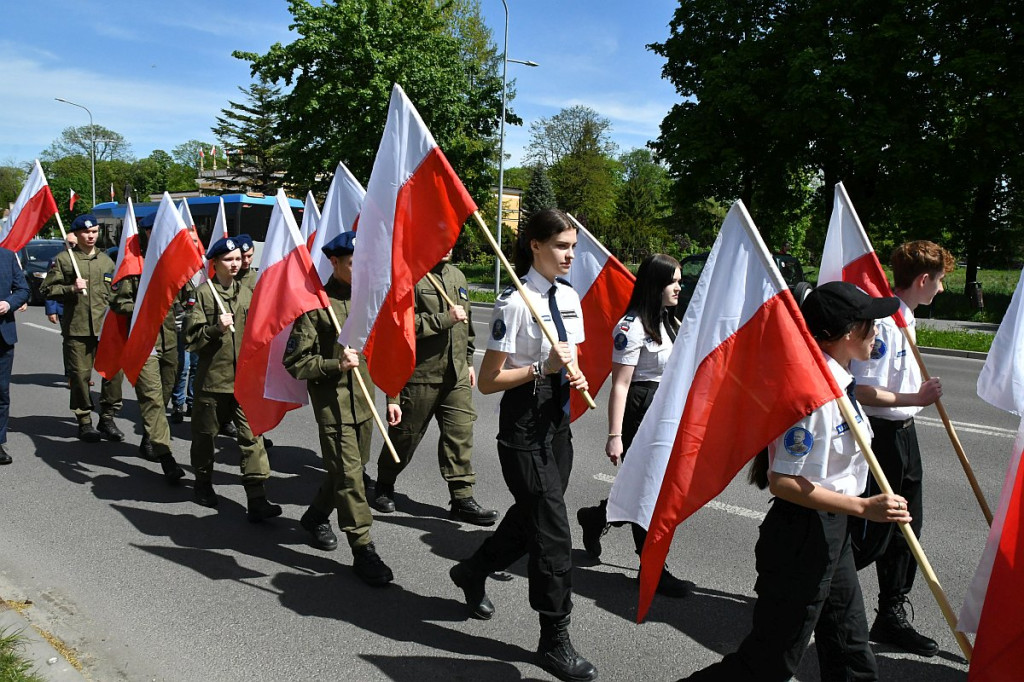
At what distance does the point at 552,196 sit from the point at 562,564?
168 ft

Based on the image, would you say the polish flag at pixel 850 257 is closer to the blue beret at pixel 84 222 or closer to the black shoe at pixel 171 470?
the black shoe at pixel 171 470

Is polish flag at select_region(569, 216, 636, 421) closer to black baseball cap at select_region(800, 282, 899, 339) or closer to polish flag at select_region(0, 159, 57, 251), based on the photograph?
black baseball cap at select_region(800, 282, 899, 339)

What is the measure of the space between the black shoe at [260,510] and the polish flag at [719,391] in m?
3.14

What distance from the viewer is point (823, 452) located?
2.64 metres

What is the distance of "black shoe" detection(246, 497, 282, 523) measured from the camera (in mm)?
5504

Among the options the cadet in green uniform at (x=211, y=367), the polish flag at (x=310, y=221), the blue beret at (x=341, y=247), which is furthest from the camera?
the polish flag at (x=310, y=221)

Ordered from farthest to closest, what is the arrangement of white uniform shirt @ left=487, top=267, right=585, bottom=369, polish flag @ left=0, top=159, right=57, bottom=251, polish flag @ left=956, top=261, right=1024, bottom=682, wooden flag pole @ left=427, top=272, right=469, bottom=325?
polish flag @ left=0, top=159, right=57, bottom=251
wooden flag pole @ left=427, top=272, right=469, bottom=325
white uniform shirt @ left=487, top=267, right=585, bottom=369
polish flag @ left=956, top=261, right=1024, bottom=682

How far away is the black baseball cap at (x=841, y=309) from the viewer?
2744mm

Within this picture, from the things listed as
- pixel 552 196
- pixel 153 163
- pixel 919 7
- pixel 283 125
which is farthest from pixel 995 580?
pixel 153 163

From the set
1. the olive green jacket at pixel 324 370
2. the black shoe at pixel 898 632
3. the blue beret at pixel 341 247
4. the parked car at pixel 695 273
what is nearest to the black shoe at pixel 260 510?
the olive green jacket at pixel 324 370

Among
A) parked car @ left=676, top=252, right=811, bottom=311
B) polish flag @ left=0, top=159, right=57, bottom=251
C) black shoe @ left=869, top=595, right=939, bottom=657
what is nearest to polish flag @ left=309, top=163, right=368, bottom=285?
polish flag @ left=0, top=159, right=57, bottom=251

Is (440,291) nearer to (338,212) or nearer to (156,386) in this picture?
(338,212)

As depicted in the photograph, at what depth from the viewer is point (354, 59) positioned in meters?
26.5

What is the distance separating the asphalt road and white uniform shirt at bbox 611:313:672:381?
1.15 metres
